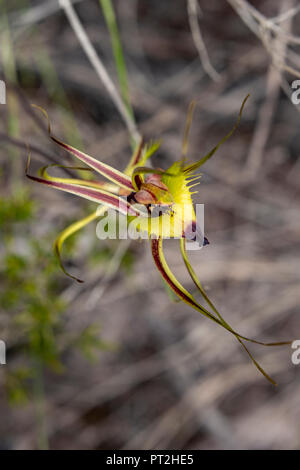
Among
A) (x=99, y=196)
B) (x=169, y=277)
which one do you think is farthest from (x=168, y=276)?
(x=99, y=196)

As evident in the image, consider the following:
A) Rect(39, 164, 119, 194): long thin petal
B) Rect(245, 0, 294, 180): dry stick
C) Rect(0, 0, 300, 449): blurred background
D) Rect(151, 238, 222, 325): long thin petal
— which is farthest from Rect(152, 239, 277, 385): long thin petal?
Rect(245, 0, 294, 180): dry stick

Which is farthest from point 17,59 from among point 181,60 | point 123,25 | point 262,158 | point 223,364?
point 223,364

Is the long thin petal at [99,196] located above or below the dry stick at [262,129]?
below

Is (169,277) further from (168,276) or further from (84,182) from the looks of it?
(84,182)

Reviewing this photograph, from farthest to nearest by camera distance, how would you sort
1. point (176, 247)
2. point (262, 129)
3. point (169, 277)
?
point (262, 129) < point (176, 247) < point (169, 277)

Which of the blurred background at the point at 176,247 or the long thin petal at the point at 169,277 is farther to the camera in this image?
the blurred background at the point at 176,247

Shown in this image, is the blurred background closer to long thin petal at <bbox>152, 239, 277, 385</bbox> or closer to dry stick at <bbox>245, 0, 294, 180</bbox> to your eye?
dry stick at <bbox>245, 0, 294, 180</bbox>

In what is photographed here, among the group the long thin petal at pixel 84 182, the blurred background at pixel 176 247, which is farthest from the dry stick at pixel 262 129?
the long thin petal at pixel 84 182

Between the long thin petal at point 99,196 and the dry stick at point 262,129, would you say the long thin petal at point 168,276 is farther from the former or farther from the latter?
the dry stick at point 262,129

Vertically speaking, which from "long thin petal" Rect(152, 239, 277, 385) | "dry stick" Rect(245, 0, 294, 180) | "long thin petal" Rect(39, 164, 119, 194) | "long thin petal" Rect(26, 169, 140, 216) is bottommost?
"long thin petal" Rect(152, 239, 277, 385)
